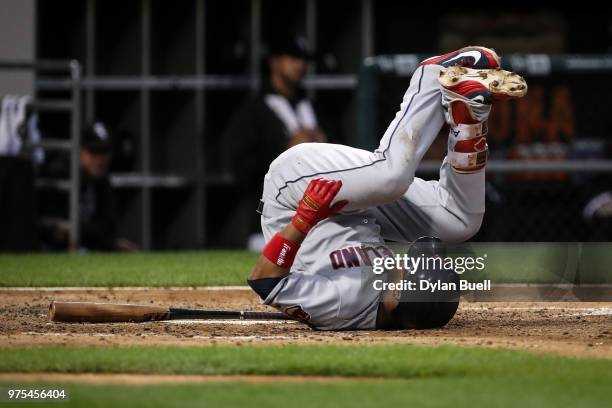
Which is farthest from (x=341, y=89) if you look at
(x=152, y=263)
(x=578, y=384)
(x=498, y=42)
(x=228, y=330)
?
(x=578, y=384)

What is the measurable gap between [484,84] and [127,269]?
13.0 feet

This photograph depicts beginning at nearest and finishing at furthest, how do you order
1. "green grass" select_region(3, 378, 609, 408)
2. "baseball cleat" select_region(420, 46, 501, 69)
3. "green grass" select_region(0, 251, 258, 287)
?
"green grass" select_region(3, 378, 609, 408) → "baseball cleat" select_region(420, 46, 501, 69) → "green grass" select_region(0, 251, 258, 287)

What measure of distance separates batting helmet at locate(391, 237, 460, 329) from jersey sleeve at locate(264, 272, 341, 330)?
1.02 ft

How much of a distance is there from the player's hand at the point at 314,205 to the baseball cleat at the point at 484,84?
0.73 metres

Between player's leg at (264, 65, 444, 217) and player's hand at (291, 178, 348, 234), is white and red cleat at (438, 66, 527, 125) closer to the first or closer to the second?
player's leg at (264, 65, 444, 217)

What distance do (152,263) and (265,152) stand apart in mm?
1559

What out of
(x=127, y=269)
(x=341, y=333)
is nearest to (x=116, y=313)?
(x=341, y=333)

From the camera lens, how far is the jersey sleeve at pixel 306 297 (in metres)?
6.45

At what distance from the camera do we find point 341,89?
1409cm

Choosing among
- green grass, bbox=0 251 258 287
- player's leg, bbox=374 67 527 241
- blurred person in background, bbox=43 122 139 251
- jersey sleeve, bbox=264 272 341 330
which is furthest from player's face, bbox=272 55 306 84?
jersey sleeve, bbox=264 272 341 330

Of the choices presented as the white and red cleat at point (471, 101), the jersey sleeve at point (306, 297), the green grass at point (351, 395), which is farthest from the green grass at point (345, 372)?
the white and red cleat at point (471, 101)

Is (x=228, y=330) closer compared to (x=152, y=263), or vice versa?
(x=228, y=330)

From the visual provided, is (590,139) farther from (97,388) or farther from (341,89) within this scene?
(97,388)

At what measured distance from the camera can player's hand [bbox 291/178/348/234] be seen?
20.9 feet
